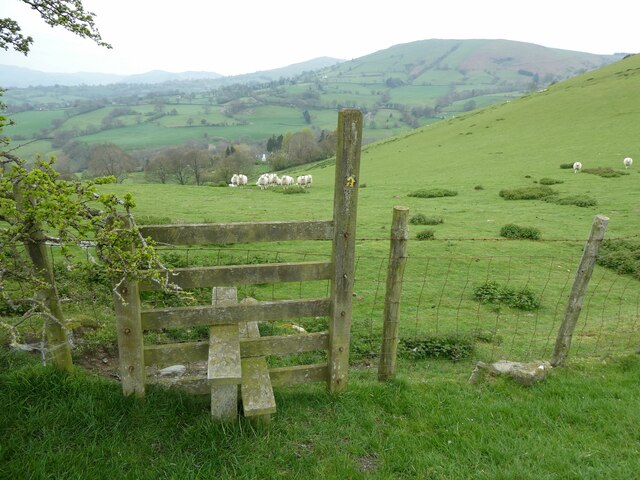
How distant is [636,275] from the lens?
15516mm

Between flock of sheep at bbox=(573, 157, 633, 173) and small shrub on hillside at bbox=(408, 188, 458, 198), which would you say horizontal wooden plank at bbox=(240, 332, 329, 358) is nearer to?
small shrub on hillside at bbox=(408, 188, 458, 198)

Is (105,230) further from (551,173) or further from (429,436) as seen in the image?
(551,173)

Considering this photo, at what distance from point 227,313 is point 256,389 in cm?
99

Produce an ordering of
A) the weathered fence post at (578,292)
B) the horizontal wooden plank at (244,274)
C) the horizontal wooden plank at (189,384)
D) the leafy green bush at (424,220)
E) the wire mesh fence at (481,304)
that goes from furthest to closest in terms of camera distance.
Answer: the leafy green bush at (424,220), the wire mesh fence at (481,304), the weathered fence post at (578,292), the horizontal wooden plank at (189,384), the horizontal wooden plank at (244,274)

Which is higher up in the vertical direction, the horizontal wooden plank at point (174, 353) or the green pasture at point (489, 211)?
the horizontal wooden plank at point (174, 353)

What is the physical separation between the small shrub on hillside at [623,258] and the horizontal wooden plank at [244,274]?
13535mm

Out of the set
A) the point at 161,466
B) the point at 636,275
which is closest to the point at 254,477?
the point at 161,466

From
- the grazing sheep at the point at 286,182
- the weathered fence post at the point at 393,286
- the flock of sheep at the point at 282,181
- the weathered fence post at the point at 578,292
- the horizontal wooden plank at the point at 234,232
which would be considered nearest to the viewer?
the horizontal wooden plank at the point at 234,232

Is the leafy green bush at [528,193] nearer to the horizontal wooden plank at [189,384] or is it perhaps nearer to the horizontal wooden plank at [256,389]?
the horizontal wooden plank at [256,389]

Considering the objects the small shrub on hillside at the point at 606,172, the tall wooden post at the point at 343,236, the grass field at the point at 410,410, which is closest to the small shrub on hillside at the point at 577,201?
the small shrub on hillside at the point at 606,172

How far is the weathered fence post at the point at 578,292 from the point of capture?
7.41 metres

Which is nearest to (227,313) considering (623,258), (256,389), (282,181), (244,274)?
(244,274)

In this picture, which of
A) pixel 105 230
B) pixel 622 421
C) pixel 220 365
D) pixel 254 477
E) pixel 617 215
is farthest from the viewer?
pixel 617 215

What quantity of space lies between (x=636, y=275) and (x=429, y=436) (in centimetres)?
1407
